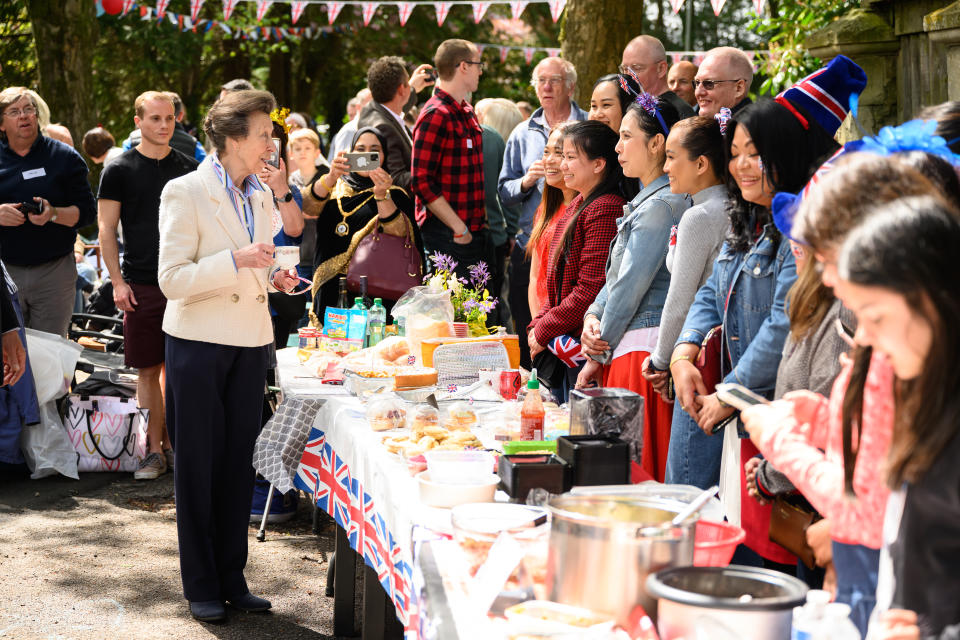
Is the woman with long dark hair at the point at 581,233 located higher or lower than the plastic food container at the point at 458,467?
higher

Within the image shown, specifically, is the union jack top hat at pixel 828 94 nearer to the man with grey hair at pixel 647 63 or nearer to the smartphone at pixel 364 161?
the smartphone at pixel 364 161

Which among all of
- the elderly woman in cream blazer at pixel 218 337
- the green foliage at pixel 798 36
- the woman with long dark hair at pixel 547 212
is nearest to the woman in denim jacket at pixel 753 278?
the woman with long dark hair at pixel 547 212

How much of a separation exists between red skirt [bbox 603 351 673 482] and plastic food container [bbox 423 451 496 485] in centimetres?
121

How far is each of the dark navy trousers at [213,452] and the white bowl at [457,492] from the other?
1450mm

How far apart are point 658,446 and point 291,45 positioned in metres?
17.4

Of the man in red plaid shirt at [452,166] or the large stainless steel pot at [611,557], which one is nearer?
the large stainless steel pot at [611,557]

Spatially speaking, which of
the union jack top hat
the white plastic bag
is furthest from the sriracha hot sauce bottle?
the white plastic bag

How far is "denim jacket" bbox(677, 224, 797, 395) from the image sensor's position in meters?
2.66

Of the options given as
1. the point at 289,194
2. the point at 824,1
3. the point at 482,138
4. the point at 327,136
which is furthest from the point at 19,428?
the point at 327,136

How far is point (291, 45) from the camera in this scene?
769 inches

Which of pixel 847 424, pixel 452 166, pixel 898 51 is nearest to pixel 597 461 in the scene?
pixel 847 424

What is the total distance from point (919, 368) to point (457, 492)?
124 cm

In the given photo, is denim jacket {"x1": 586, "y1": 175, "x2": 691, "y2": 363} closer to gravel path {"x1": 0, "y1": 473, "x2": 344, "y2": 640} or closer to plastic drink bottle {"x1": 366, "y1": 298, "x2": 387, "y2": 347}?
plastic drink bottle {"x1": 366, "y1": 298, "x2": 387, "y2": 347}

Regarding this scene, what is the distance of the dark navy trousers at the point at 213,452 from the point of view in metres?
3.57
